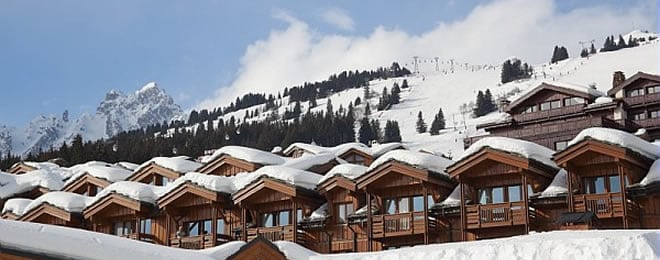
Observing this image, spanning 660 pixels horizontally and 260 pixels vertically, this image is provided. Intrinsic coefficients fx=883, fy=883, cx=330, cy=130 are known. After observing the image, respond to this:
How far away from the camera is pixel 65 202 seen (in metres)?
36.6

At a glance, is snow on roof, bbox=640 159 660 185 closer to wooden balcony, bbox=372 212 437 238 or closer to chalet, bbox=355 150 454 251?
chalet, bbox=355 150 454 251

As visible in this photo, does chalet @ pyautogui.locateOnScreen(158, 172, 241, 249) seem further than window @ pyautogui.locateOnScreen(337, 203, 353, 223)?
Yes

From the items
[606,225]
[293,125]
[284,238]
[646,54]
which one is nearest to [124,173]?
[284,238]

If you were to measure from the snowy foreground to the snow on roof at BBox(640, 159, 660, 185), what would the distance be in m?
9.03

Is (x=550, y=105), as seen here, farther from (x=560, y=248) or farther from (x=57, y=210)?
(x=560, y=248)

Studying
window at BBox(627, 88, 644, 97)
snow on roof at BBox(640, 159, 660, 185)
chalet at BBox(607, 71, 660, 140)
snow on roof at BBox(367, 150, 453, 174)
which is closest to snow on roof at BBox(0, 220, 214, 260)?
snow on roof at BBox(367, 150, 453, 174)

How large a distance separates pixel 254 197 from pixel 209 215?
242cm

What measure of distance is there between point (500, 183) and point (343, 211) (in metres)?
6.23

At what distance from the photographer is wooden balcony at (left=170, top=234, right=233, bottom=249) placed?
3347 centimetres

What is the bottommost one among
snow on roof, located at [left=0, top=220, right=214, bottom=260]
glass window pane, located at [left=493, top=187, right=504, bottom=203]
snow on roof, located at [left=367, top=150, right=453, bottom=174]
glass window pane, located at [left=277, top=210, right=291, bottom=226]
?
snow on roof, located at [left=0, top=220, right=214, bottom=260]

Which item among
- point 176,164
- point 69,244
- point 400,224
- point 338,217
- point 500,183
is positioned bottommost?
point 69,244

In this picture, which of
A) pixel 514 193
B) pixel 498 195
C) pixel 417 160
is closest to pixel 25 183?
pixel 417 160

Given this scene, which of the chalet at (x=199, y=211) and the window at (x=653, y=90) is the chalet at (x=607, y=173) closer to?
the chalet at (x=199, y=211)

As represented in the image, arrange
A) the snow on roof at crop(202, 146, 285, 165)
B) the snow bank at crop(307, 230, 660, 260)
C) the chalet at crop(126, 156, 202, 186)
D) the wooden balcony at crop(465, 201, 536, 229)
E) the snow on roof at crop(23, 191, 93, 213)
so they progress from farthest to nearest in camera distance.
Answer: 1. the chalet at crop(126, 156, 202, 186)
2. the snow on roof at crop(202, 146, 285, 165)
3. the snow on roof at crop(23, 191, 93, 213)
4. the wooden balcony at crop(465, 201, 536, 229)
5. the snow bank at crop(307, 230, 660, 260)
